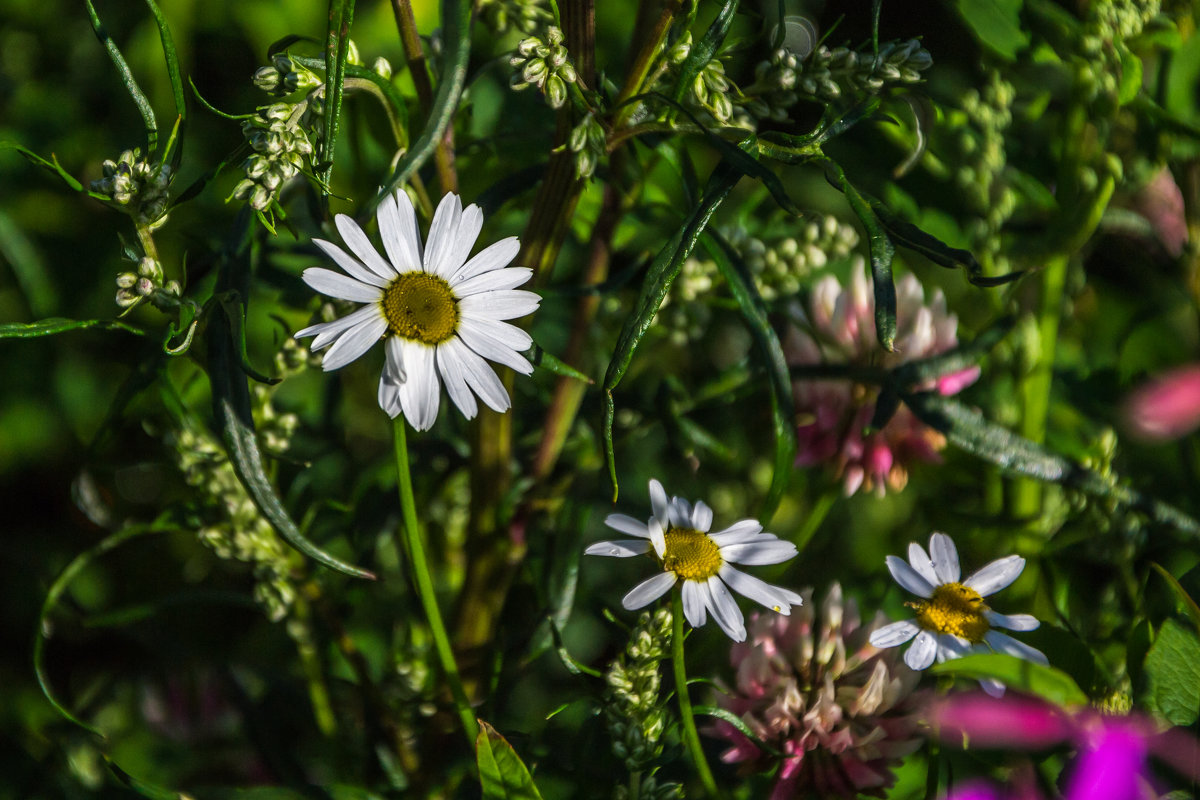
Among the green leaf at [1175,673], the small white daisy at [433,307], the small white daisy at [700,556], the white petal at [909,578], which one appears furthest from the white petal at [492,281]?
the green leaf at [1175,673]

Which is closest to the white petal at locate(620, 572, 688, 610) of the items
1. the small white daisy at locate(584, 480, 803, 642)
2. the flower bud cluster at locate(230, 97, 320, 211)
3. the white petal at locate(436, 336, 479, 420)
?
the small white daisy at locate(584, 480, 803, 642)

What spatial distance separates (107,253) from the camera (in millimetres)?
677

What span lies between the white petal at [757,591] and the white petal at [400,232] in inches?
7.3

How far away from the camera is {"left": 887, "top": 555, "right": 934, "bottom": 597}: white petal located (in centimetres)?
42

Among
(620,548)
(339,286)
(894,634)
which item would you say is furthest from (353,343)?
(894,634)

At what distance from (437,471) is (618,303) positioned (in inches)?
5.8

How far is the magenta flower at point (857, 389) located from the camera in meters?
0.54

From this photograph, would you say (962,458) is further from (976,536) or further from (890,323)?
(890,323)

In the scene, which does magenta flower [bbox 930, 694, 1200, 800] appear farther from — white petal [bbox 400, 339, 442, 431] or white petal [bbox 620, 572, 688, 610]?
white petal [bbox 400, 339, 442, 431]

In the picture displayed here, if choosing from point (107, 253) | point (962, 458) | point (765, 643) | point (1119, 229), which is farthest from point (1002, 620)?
point (107, 253)

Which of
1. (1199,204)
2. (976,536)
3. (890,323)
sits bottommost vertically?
(976,536)

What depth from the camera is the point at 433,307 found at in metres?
0.37

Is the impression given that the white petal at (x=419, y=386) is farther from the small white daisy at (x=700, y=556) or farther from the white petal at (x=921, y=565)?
the white petal at (x=921, y=565)

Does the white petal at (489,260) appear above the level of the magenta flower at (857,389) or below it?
above
